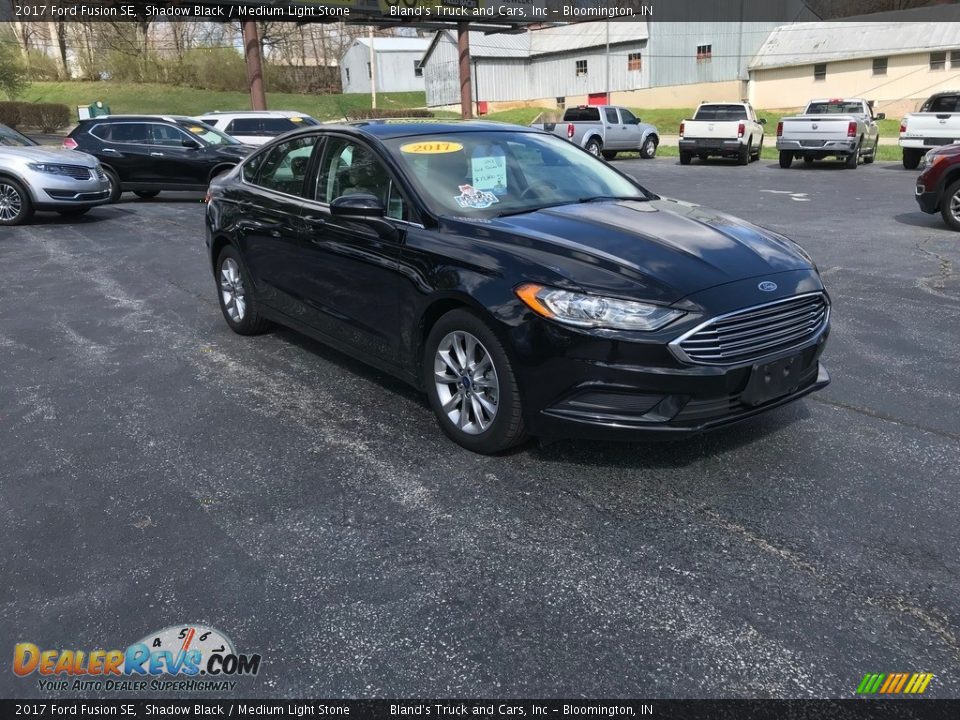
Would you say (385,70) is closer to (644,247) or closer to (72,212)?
(72,212)

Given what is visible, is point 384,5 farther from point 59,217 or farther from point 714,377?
point 714,377

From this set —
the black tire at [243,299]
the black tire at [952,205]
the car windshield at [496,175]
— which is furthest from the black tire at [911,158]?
the black tire at [243,299]

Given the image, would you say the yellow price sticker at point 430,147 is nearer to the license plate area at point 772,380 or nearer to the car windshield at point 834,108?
the license plate area at point 772,380

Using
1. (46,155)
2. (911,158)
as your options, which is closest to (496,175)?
(46,155)

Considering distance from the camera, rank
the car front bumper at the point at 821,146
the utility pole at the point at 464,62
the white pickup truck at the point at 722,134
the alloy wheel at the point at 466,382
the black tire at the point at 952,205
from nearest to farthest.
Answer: the alloy wheel at the point at 466,382, the black tire at the point at 952,205, the car front bumper at the point at 821,146, the white pickup truck at the point at 722,134, the utility pole at the point at 464,62

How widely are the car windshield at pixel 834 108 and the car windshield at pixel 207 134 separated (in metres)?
16.5

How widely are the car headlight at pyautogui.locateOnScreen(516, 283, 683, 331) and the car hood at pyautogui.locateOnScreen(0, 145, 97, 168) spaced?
40.1 feet

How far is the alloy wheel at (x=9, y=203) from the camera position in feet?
42.4

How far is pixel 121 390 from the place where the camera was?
5.25 meters

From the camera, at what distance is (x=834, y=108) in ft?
76.5

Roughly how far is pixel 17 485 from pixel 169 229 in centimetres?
950

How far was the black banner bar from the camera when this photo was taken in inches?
92.4

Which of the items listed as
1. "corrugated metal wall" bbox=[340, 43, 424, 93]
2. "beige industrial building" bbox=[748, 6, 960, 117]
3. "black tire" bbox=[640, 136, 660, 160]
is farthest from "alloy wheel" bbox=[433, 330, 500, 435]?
"corrugated metal wall" bbox=[340, 43, 424, 93]

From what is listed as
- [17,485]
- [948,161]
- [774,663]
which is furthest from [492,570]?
[948,161]
